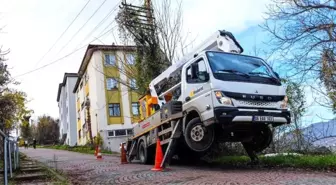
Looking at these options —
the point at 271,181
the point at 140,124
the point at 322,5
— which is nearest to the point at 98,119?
the point at 140,124

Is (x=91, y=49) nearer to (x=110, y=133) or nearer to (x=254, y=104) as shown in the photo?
(x=110, y=133)

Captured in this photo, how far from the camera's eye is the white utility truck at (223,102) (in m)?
9.34

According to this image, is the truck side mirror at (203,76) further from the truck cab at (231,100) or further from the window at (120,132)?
the window at (120,132)

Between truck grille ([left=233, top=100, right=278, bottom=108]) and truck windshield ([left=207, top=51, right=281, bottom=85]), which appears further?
truck windshield ([left=207, top=51, right=281, bottom=85])

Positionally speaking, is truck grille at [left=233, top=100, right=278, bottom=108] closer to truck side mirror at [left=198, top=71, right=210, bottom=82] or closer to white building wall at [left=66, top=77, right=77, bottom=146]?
truck side mirror at [left=198, top=71, right=210, bottom=82]

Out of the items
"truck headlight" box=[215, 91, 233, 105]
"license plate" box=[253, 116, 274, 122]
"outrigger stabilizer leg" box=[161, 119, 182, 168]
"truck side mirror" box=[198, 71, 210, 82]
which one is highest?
"truck side mirror" box=[198, 71, 210, 82]

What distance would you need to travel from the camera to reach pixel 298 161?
33.6ft

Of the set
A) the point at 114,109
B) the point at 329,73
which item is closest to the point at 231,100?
the point at 329,73

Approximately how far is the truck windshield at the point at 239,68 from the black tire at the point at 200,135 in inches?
57.1

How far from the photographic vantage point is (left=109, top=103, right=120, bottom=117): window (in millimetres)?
41312

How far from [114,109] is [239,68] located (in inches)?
1286

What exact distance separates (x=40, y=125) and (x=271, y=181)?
3433 inches

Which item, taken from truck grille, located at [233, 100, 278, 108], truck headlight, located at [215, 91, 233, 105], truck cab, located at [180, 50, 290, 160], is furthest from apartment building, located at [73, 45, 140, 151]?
truck headlight, located at [215, 91, 233, 105]

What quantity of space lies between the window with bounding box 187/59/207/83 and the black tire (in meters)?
1.10
